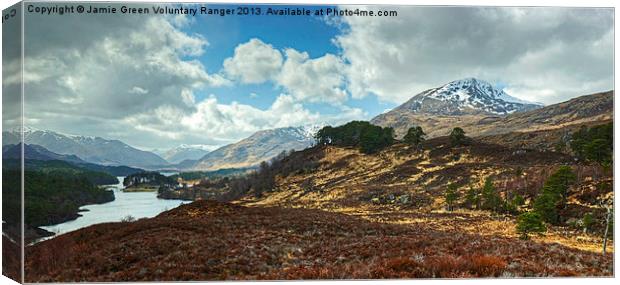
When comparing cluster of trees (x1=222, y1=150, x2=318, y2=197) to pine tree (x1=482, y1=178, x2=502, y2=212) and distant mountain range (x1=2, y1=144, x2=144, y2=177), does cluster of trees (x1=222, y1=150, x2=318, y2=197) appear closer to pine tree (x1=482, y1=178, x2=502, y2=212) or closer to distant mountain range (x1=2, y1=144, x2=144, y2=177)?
distant mountain range (x1=2, y1=144, x2=144, y2=177)

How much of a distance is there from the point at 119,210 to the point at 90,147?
1880 mm

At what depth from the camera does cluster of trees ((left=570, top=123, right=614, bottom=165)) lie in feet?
38.3

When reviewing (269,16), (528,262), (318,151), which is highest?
(269,16)

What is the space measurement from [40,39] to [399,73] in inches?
374

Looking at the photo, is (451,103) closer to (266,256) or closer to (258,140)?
(258,140)

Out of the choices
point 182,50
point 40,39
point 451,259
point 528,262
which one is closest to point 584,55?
point 528,262

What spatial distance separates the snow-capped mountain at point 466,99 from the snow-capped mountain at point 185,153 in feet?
20.6

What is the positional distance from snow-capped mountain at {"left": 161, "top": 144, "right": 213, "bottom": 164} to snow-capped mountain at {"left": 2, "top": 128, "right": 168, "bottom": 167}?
0.31m

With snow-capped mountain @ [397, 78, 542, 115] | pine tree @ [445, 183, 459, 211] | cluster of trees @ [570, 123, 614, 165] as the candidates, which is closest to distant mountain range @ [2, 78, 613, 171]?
snow-capped mountain @ [397, 78, 542, 115]

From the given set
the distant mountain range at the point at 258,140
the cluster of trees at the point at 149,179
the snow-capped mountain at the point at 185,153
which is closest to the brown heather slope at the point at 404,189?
the distant mountain range at the point at 258,140

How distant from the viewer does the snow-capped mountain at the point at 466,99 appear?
44.8 ft

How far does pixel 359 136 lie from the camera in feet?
47.9

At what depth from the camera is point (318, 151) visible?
585 inches

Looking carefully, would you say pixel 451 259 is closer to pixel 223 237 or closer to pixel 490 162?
pixel 223 237
